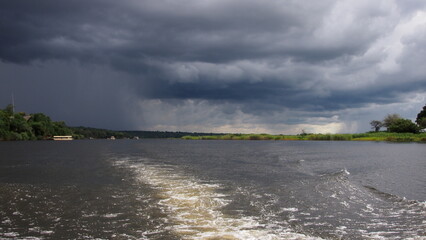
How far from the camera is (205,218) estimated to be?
14.3 m

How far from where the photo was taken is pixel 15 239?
11328 millimetres

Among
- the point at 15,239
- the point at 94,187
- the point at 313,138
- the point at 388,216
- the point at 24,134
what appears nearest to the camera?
the point at 15,239

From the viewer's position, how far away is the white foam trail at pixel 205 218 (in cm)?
1209

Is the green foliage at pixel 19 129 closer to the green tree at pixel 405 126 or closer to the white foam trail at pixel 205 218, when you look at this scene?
the white foam trail at pixel 205 218

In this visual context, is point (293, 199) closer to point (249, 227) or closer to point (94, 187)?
point (249, 227)

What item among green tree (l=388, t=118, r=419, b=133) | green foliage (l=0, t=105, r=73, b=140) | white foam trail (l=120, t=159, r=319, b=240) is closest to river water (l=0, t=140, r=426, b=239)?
white foam trail (l=120, t=159, r=319, b=240)

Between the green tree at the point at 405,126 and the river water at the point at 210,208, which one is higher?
the green tree at the point at 405,126

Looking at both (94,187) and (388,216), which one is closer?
(388,216)

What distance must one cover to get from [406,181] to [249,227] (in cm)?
1876

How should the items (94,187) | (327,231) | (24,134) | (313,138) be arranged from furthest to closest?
(313,138) → (24,134) → (94,187) → (327,231)

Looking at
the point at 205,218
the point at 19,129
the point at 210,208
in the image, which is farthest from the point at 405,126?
the point at 19,129

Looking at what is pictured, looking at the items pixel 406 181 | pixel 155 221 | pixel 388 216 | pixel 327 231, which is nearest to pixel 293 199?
pixel 388 216

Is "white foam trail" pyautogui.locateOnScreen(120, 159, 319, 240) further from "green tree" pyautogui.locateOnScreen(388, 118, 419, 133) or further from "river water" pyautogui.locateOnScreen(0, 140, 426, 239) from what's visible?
"green tree" pyautogui.locateOnScreen(388, 118, 419, 133)

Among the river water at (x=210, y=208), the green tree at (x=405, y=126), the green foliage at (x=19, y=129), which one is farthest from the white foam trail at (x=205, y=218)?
the green foliage at (x=19, y=129)
